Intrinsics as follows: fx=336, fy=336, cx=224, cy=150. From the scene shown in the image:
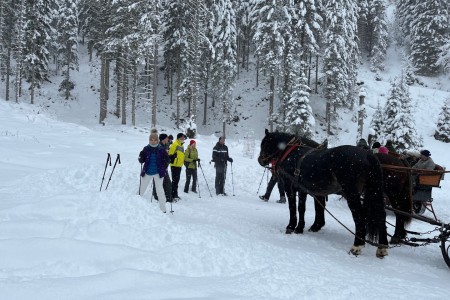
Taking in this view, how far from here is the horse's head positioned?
7.72 metres

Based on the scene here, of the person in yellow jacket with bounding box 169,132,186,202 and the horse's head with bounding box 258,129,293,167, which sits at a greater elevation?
the horse's head with bounding box 258,129,293,167

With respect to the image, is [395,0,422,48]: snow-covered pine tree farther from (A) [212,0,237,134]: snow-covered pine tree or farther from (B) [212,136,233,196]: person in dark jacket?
(B) [212,136,233,196]: person in dark jacket

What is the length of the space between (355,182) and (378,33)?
5317cm

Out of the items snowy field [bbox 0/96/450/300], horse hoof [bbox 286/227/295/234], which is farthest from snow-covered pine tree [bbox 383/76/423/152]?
horse hoof [bbox 286/227/295/234]

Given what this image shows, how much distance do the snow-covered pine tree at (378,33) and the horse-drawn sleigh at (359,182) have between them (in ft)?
155

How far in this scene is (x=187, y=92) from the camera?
3544cm

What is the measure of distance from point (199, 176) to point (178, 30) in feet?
79.6

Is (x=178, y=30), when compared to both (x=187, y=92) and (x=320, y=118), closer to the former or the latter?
(x=187, y=92)

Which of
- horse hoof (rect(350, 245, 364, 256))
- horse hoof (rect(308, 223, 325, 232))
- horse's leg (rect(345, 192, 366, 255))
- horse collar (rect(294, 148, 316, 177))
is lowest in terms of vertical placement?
horse hoof (rect(308, 223, 325, 232))

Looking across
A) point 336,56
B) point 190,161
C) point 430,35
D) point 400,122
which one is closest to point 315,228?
point 190,161

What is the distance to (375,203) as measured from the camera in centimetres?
576

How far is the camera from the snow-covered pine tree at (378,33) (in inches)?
1962

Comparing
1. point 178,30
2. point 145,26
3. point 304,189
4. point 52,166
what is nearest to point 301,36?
point 178,30

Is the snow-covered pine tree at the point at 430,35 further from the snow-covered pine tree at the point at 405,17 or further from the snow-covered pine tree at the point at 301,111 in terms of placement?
→ the snow-covered pine tree at the point at 301,111
